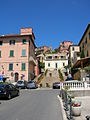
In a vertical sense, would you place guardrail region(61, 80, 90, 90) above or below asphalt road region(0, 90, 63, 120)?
A: above

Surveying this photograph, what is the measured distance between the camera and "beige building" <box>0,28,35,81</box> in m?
49.1

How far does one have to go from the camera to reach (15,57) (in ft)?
163

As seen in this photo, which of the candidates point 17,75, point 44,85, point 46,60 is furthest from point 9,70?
point 46,60

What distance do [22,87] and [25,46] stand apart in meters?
14.1

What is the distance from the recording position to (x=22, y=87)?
3881cm

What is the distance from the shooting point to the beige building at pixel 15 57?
49.1 meters

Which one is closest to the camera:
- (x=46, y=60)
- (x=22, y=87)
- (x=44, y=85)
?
(x=22, y=87)

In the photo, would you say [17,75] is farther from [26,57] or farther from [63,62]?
[63,62]

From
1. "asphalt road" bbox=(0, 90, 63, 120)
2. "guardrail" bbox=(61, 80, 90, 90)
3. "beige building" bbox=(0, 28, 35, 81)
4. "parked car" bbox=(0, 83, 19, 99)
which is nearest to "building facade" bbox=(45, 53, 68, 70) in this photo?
"beige building" bbox=(0, 28, 35, 81)

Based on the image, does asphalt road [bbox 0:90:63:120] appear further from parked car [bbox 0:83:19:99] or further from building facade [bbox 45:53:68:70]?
building facade [bbox 45:53:68:70]

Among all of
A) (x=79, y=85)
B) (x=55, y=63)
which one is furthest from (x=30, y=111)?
(x=55, y=63)

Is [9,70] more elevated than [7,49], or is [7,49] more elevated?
[7,49]

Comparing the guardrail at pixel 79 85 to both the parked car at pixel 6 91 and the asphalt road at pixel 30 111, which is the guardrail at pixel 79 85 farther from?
the parked car at pixel 6 91

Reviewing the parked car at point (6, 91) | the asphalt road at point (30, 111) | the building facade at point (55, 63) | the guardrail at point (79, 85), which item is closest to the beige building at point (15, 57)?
the parked car at point (6, 91)
